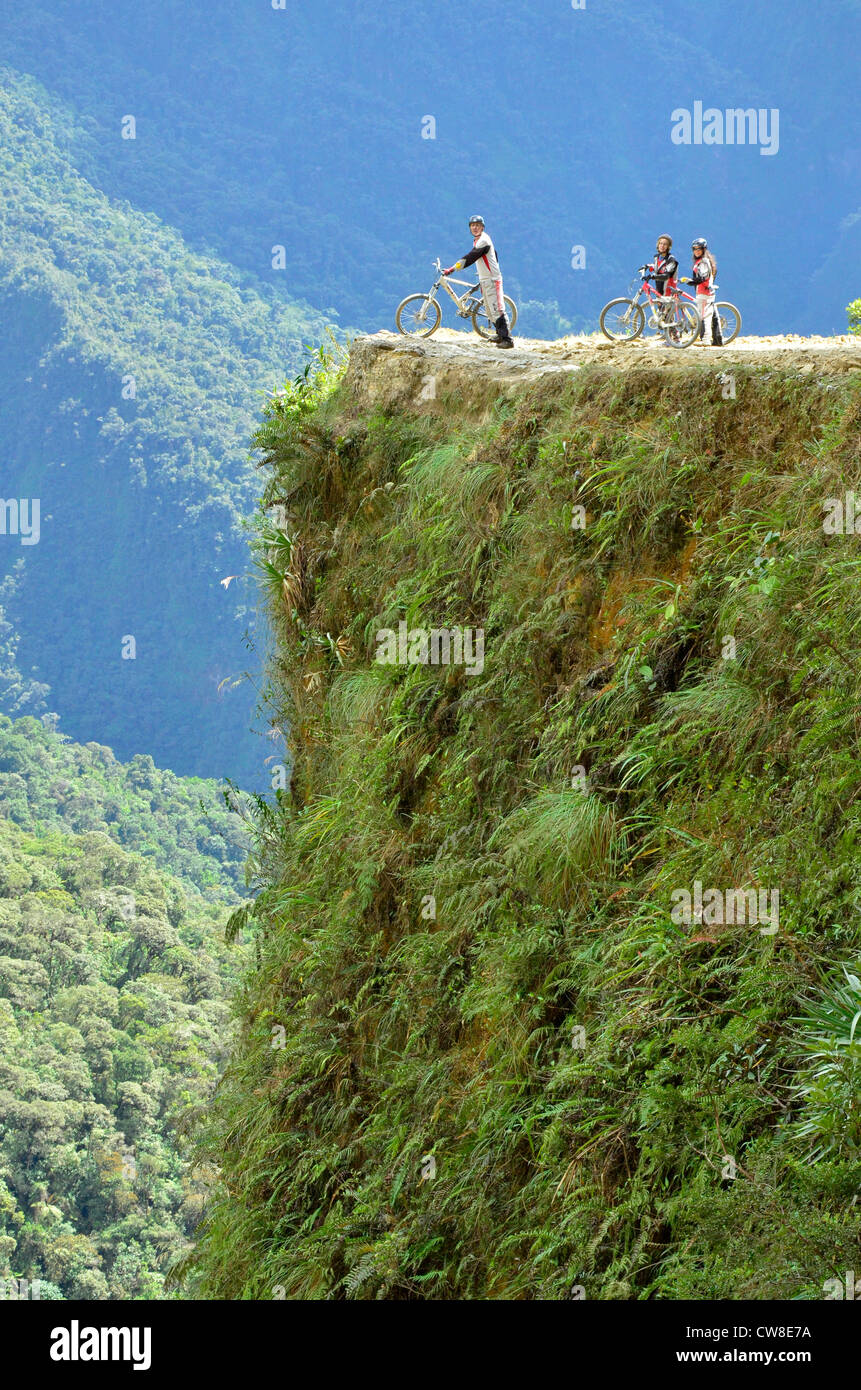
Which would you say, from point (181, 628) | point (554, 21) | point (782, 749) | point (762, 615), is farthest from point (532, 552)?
point (554, 21)

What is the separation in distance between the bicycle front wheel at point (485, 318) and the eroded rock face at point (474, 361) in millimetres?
153

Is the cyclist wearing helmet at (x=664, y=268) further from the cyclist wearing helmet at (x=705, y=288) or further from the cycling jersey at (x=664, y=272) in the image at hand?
the cyclist wearing helmet at (x=705, y=288)

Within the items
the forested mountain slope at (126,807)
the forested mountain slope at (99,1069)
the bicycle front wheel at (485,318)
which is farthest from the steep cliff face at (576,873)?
the forested mountain slope at (126,807)

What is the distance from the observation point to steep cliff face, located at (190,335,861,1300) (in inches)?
160

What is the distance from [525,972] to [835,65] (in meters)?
155

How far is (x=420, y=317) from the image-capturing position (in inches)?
462

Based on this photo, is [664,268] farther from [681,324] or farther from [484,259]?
[484,259]

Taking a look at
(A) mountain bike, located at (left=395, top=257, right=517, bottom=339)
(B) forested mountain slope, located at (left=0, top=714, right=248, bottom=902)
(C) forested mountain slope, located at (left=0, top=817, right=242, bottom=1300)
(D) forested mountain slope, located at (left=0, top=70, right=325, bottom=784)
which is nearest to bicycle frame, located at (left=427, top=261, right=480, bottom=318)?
(A) mountain bike, located at (left=395, top=257, right=517, bottom=339)

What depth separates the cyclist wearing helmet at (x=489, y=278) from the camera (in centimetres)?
1091

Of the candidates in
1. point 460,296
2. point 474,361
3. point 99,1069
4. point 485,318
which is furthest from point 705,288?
point 99,1069

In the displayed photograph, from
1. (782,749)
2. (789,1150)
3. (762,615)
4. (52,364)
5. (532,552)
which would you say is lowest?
(789,1150)

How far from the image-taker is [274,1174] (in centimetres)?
723

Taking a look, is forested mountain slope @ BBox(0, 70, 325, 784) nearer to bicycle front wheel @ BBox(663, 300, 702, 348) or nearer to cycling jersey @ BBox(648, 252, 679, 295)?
cycling jersey @ BBox(648, 252, 679, 295)
